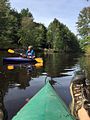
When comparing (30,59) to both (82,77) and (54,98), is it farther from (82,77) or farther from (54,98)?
(54,98)

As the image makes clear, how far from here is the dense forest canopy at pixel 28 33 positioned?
78.6 metres

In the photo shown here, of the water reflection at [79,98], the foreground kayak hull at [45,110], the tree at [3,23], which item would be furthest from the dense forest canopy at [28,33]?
the foreground kayak hull at [45,110]

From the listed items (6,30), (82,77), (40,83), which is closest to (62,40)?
(6,30)

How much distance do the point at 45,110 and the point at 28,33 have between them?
91.8 metres

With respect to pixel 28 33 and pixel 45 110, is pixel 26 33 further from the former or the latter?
pixel 45 110

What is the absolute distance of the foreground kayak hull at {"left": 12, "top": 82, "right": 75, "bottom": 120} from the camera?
5.49 m

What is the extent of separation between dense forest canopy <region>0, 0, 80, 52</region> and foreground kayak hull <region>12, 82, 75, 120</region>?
225ft

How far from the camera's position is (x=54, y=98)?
6.30m

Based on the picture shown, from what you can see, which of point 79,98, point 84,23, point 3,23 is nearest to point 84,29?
point 84,23

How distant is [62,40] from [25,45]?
24.1 metres

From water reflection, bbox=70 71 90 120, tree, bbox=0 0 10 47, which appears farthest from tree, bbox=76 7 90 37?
water reflection, bbox=70 71 90 120

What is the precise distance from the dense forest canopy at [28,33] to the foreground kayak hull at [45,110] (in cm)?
6860

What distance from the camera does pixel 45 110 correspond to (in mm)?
5637

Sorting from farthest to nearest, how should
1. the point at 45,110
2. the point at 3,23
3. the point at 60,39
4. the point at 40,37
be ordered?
the point at 60,39 → the point at 40,37 → the point at 3,23 → the point at 45,110
